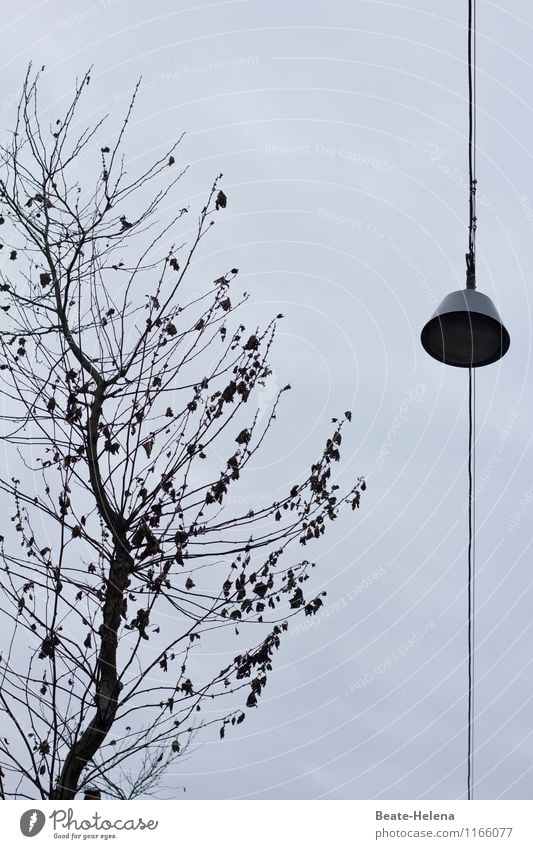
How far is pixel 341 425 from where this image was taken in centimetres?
709

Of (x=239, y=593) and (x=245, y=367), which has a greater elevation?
(x=245, y=367)

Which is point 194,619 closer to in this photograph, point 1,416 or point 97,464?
point 97,464

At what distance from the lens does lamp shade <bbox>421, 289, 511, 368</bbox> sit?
6934mm

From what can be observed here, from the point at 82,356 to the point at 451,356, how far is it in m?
2.72

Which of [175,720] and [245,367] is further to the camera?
[245,367]

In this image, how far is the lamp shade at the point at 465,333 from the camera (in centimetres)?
693

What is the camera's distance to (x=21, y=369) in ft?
21.8

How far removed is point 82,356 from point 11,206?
3.93 ft

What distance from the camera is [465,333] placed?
7.04 metres

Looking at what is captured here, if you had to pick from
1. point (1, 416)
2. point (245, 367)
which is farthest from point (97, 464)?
point (245, 367)
